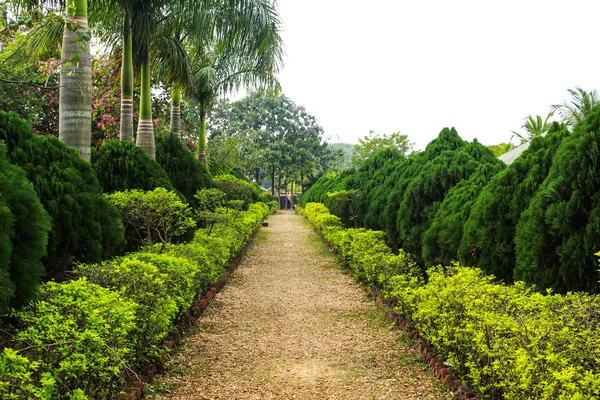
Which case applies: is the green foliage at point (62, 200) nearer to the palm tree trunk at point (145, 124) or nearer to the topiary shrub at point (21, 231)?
the topiary shrub at point (21, 231)

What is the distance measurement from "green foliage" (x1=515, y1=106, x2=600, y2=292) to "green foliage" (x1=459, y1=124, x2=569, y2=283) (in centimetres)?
42

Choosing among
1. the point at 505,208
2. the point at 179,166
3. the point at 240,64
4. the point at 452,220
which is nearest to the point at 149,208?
the point at 452,220

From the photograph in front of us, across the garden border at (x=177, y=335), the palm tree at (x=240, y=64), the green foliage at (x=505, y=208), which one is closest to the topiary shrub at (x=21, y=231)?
the garden border at (x=177, y=335)

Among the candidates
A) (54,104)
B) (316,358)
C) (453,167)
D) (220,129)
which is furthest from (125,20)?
(220,129)

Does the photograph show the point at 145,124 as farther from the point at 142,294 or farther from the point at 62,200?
the point at 142,294

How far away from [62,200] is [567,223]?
477 cm

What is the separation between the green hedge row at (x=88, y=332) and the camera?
2541mm

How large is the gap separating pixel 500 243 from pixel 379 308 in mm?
2114

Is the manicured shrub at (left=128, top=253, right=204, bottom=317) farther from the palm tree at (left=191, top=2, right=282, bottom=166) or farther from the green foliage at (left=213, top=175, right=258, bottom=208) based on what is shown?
the green foliage at (left=213, top=175, right=258, bottom=208)

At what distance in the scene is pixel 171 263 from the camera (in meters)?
5.26

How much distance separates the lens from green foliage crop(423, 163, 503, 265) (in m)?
6.70

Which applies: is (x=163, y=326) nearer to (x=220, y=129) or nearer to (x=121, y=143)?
(x=121, y=143)

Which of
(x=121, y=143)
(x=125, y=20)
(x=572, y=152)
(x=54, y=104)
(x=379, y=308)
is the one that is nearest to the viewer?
(x=572, y=152)

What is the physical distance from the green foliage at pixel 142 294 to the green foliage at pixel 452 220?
12.5 ft
